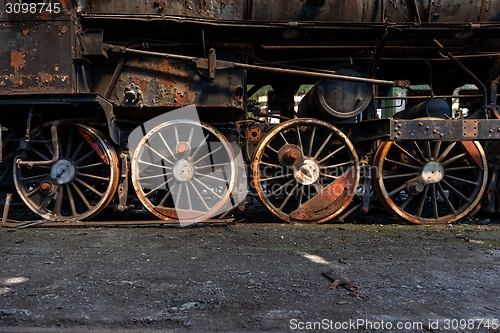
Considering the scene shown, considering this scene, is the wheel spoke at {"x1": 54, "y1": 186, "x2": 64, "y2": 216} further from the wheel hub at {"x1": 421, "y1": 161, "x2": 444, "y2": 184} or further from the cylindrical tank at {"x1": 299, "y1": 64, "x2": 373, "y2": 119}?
the wheel hub at {"x1": 421, "y1": 161, "x2": 444, "y2": 184}

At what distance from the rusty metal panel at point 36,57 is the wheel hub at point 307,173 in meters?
2.80

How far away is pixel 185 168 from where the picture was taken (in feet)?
14.3

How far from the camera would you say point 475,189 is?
15.2ft

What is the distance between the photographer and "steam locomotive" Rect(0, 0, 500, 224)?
13.3 feet

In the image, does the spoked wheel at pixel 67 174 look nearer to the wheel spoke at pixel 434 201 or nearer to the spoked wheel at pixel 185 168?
the spoked wheel at pixel 185 168

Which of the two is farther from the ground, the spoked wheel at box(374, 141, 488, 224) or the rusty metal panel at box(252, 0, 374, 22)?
the rusty metal panel at box(252, 0, 374, 22)

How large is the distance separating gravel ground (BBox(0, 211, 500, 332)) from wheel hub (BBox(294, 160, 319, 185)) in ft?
2.16

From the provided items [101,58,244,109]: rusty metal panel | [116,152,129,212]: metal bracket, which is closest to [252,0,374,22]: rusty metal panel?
[101,58,244,109]: rusty metal panel

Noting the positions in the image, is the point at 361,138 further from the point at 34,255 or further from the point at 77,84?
the point at 34,255

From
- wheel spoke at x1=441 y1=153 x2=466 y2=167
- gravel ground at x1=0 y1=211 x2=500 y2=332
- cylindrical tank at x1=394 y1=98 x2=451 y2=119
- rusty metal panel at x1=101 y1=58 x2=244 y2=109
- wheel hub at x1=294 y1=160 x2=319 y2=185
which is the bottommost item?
gravel ground at x1=0 y1=211 x2=500 y2=332

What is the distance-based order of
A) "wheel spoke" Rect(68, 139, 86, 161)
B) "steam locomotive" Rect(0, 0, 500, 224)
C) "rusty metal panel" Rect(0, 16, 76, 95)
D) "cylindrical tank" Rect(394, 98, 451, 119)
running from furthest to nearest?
"cylindrical tank" Rect(394, 98, 451, 119), "wheel spoke" Rect(68, 139, 86, 161), "steam locomotive" Rect(0, 0, 500, 224), "rusty metal panel" Rect(0, 16, 76, 95)

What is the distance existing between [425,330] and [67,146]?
4346 mm
